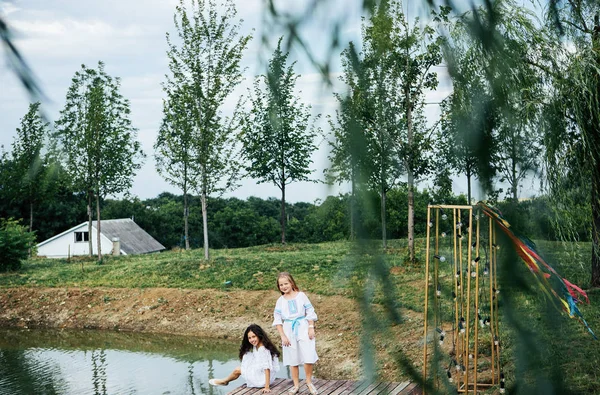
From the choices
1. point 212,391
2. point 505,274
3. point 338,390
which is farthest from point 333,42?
point 212,391

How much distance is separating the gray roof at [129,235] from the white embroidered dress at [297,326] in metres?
25.4

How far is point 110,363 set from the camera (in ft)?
28.4

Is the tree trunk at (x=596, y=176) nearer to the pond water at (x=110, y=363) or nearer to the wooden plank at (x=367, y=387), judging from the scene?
the wooden plank at (x=367, y=387)

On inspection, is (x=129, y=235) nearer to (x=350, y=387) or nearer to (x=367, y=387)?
(x=350, y=387)

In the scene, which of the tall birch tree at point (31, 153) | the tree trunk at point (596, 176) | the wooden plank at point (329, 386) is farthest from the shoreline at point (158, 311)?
the tall birch tree at point (31, 153)

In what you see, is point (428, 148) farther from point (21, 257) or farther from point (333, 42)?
point (21, 257)

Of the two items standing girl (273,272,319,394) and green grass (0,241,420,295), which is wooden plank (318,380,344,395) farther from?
green grass (0,241,420,295)

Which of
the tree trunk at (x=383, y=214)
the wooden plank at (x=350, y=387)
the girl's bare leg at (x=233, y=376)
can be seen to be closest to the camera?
the tree trunk at (x=383, y=214)

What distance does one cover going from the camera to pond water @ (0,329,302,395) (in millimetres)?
7352

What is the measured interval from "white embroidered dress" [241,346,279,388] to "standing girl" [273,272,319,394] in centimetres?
33

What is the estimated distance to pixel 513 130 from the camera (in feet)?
2.17

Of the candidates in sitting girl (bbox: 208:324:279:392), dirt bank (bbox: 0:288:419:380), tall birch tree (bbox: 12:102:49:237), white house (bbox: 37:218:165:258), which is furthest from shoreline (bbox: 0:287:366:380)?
white house (bbox: 37:218:165:258)

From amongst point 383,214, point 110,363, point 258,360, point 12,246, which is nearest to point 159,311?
point 110,363

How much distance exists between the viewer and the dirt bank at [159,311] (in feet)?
33.1
